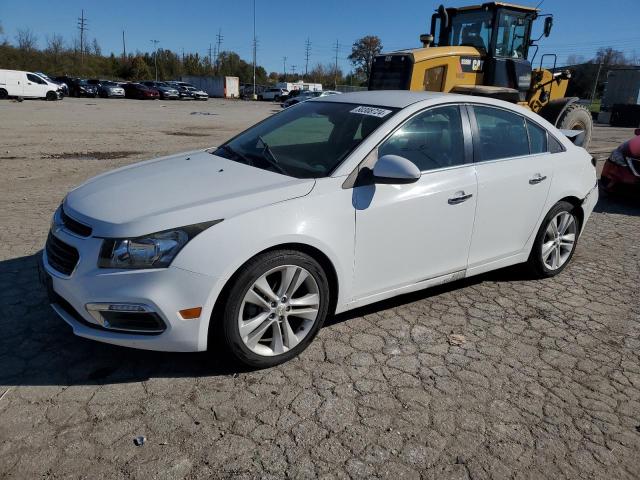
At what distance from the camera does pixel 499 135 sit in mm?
4051

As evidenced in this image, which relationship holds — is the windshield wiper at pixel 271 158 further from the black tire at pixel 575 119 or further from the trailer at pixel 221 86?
the trailer at pixel 221 86

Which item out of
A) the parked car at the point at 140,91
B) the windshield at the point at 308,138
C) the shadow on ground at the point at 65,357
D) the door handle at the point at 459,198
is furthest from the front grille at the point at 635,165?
the parked car at the point at 140,91

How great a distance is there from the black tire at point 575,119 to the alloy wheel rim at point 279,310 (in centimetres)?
1019

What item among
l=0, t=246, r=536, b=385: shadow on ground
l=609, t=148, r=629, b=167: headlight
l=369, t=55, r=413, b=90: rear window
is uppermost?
l=369, t=55, r=413, b=90: rear window

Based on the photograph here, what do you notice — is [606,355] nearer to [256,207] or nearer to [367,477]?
[367,477]

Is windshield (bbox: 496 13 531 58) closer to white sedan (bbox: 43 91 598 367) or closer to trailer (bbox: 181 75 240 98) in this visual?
white sedan (bbox: 43 91 598 367)

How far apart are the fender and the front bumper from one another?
10.7 metres

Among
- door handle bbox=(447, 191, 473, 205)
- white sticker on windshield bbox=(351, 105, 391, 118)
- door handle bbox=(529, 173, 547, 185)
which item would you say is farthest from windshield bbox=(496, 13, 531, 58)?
door handle bbox=(447, 191, 473, 205)

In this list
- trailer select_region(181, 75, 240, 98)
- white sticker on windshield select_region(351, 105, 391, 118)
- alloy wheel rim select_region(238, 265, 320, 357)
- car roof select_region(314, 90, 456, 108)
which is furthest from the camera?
trailer select_region(181, 75, 240, 98)

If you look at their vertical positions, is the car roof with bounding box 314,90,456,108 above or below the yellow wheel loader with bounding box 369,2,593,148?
below

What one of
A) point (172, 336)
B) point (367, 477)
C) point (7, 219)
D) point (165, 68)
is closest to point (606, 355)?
point (367, 477)

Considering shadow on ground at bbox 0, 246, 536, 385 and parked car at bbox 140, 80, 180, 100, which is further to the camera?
parked car at bbox 140, 80, 180, 100

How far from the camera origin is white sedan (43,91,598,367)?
8.73 feet

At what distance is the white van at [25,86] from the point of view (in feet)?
104
